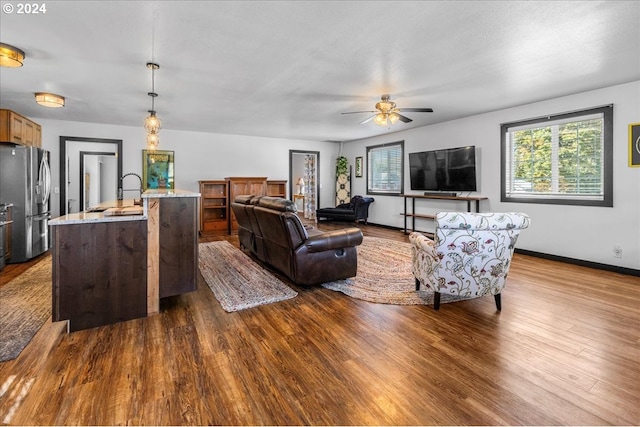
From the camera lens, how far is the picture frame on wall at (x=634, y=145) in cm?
391

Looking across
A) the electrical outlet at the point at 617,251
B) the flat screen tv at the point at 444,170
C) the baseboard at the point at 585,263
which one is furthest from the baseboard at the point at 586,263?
the flat screen tv at the point at 444,170

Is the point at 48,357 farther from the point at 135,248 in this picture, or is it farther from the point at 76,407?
the point at 135,248

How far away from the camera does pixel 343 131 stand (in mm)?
7504

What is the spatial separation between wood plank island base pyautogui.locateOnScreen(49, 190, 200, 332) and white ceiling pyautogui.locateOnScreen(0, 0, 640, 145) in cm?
149

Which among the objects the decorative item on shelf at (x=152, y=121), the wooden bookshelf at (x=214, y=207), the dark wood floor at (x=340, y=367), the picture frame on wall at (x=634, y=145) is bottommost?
the dark wood floor at (x=340, y=367)

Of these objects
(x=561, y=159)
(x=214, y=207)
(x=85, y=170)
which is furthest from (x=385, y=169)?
(x=85, y=170)

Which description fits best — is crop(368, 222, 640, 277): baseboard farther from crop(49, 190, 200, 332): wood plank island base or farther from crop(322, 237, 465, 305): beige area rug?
crop(49, 190, 200, 332): wood plank island base

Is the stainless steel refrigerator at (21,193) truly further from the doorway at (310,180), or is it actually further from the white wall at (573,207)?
the white wall at (573,207)

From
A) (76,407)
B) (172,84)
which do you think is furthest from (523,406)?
(172,84)

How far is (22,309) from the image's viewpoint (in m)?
2.83

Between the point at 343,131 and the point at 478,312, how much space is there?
5.59m

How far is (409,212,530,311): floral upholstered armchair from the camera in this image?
8.34 feet

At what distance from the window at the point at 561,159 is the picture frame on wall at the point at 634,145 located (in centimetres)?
20

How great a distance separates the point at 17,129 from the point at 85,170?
4271mm
